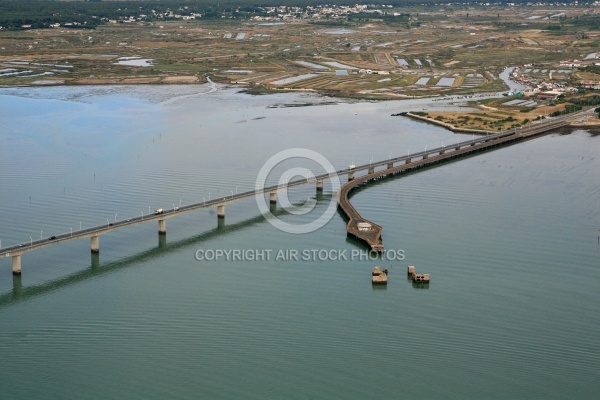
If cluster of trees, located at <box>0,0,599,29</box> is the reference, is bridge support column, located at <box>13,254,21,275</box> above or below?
below

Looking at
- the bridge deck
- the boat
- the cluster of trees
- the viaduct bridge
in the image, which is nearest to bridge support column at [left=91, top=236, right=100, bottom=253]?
the viaduct bridge

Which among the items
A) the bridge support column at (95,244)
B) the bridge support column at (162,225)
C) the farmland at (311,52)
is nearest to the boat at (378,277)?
the bridge support column at (162,225)

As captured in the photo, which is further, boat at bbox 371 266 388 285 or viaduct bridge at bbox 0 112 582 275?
viaduct bridge at bbox 0 112 582 275

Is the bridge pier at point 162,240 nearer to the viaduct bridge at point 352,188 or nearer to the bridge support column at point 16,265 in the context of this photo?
the viaduct bridge at point 352,188

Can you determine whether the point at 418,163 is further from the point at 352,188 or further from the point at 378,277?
the point at 378,277

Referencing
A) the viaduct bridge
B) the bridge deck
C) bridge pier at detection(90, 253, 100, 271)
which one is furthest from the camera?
the bridge deck

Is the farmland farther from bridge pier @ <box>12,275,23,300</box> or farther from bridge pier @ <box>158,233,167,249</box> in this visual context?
bridge pier @ <box>12,275,23,300</box>

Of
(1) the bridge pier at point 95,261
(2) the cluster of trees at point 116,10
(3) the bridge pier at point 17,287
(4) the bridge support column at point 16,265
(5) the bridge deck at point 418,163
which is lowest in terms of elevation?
(3) the bridge pier at point 17,287

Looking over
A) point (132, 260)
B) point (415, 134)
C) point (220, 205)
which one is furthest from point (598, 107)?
point (132, 260)

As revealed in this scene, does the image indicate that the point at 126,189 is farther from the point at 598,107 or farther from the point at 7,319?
the point at 598,107
